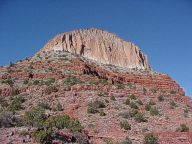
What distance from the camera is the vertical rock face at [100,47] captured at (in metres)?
79.0

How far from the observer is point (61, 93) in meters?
47.1

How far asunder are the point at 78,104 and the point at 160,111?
8543 millimetres

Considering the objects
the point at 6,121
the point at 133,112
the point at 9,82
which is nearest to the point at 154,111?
the point at 133,112

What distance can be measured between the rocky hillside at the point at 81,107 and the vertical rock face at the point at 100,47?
1229cm

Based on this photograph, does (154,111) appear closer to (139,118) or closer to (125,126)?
(139,118)

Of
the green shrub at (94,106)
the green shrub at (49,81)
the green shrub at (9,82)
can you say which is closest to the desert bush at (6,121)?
the green shrub at (94,106)

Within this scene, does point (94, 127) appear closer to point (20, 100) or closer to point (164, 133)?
point (164, 133)

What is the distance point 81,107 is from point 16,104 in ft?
20.2

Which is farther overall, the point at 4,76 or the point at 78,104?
the point at 4,76

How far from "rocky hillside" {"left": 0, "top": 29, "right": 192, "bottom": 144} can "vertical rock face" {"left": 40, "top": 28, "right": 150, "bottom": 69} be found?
1229cm

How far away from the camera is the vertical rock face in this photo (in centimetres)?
7900

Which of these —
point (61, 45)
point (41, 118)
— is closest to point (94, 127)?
point (41, 118)

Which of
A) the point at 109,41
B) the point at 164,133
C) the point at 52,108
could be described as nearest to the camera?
the point at 164,133

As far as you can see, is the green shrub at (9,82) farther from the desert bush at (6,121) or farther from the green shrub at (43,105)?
the desert bush at (6,121)
